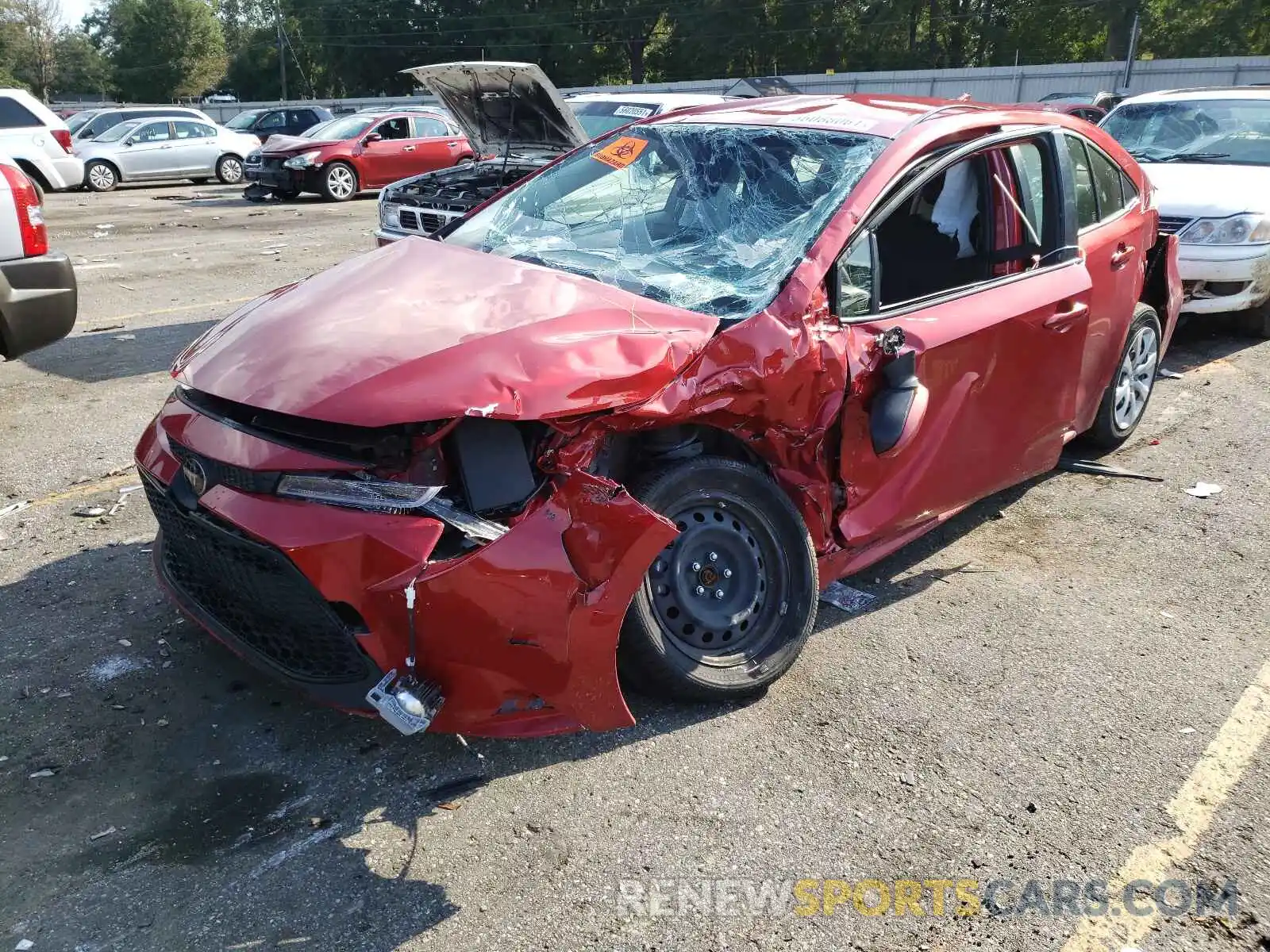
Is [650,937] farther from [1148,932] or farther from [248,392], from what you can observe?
[248,392]

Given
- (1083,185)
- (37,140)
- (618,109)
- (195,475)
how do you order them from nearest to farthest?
(195,475) → (1083,185) → (618,109) → (37,140)

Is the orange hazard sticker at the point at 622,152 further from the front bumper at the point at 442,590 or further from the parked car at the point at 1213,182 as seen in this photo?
the parked car at the point at 1213,182

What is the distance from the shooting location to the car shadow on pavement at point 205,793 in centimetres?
250

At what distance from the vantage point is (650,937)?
2463 mm

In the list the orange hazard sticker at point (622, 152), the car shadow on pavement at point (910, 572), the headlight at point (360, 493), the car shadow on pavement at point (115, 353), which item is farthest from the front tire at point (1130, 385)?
the car shadow on pavement at point (115, 353)

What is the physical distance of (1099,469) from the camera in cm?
543

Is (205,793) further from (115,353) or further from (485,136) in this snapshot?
(485,136)

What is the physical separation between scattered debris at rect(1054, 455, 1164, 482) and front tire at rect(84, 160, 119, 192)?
841 inches

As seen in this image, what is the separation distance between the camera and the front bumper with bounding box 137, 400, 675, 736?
2605 millimetres

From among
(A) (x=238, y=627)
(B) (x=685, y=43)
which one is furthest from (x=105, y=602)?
(B) (x=685, y=43)

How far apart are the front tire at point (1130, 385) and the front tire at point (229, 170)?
70.5ft

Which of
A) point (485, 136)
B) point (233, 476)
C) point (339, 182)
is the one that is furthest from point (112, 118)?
point (233, 476)

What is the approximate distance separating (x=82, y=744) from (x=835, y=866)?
2.26 metres

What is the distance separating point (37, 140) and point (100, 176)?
451 cm
